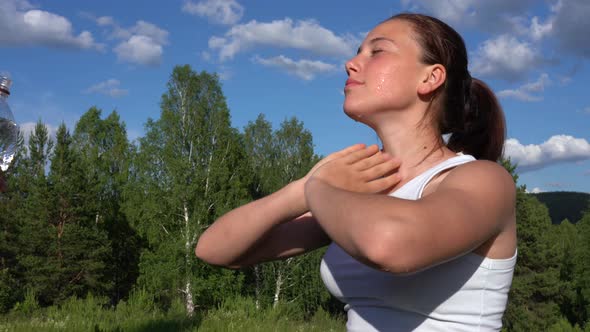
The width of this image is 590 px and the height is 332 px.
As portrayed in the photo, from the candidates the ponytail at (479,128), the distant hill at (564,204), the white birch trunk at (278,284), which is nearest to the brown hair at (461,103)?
the ponytail at (479,128)

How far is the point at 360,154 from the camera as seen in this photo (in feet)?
4.86

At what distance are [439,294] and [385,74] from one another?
645 millimetres

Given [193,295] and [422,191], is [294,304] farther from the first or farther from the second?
[422,191]

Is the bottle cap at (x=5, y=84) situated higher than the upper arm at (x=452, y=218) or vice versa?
the bottle cap at (x=5, y=84)

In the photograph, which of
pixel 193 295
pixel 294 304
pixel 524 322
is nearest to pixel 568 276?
pixel 524 322

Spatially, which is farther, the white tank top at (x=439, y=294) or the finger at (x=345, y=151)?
the finger at (x=345, y=151)

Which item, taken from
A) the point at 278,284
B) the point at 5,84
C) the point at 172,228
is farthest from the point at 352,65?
the point at 278,284

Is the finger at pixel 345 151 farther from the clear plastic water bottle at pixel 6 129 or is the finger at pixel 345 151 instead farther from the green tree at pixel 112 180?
the green tree at pixel 112 180

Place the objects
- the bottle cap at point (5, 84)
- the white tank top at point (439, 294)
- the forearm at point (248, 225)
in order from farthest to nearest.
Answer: the bottle cap at point (5, 84) → the forearm at point (248, 225) → the white tank top at point (439, 294)

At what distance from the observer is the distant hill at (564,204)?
111125 millimetres

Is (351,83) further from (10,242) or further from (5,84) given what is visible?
(10,242)

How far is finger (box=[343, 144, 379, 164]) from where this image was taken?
1.46 m

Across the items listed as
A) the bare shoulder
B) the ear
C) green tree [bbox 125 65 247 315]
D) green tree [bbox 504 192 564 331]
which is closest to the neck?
the ear

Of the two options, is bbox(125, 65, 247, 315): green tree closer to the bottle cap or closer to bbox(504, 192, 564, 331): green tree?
bbox(504, 192, 564, 331): green tree
